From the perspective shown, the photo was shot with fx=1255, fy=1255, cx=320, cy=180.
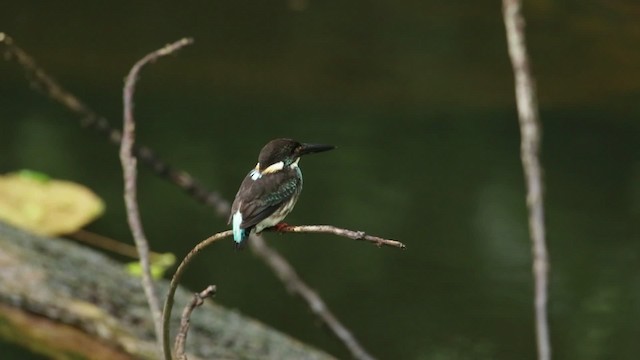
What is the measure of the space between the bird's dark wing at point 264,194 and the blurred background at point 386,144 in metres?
1.64

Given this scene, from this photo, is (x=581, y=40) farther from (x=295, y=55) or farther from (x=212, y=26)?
(x=212, y=26)

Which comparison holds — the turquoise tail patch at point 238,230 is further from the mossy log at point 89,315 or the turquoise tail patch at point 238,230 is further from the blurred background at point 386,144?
the blurred background at point 386,144

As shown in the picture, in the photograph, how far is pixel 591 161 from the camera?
3654 mm

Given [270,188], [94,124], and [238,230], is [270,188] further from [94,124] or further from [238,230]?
[94,124]

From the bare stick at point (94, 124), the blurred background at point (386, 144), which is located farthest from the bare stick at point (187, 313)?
the blurred background at point (386, 144)

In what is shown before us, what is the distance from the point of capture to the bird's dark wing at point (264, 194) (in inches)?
46.5

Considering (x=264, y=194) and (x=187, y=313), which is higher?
(x=264, y=194)

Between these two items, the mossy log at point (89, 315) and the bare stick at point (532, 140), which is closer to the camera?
the bare stick at point (532, 140)

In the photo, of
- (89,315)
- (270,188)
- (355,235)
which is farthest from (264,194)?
(89,315)

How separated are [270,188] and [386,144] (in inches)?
99.1

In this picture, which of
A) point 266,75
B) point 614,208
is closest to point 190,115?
point 266,75

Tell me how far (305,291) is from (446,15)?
2589 mm

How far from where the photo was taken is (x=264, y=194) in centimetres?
120

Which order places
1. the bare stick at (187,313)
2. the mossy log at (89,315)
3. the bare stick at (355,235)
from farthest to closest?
1. the mossy log at (89,315)
2. the bare stick at (187,313)
3. the bare stick at (355,235)
